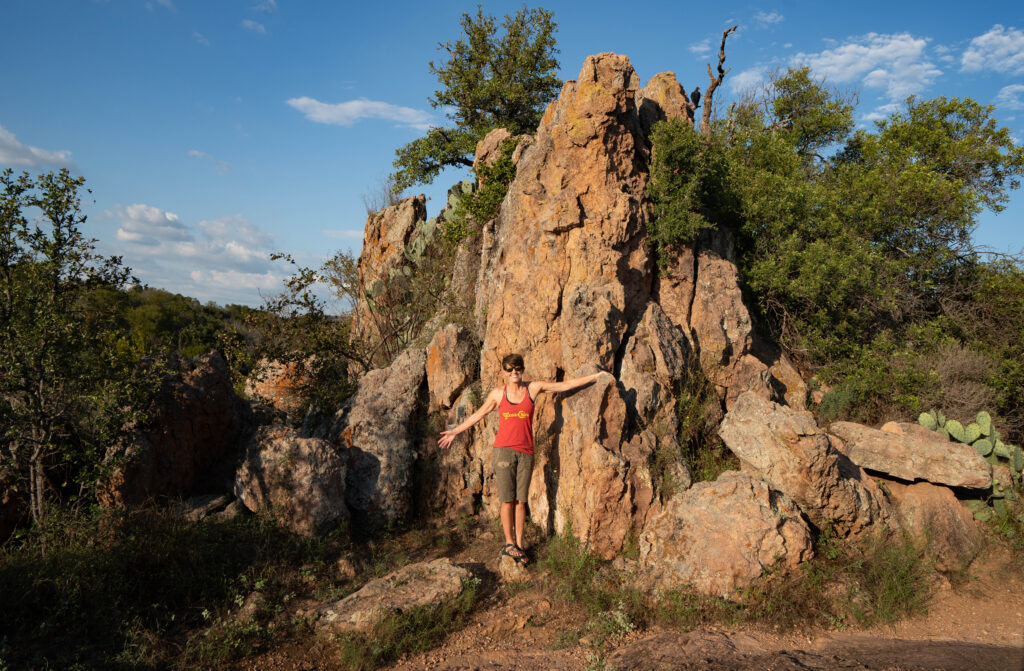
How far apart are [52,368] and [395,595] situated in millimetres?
4686

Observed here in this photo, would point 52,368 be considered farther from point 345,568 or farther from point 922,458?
point 922,458

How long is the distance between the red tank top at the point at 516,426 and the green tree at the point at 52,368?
4399mm

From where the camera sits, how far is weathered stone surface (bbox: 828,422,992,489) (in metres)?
7.13

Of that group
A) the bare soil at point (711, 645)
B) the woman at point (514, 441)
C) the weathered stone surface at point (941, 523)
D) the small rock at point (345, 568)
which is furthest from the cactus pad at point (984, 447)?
the small rock at point (345, 568)

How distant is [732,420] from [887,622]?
258cm

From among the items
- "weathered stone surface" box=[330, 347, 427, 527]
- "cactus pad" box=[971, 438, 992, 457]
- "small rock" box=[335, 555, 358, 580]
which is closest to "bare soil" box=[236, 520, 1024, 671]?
"small rock" box=[335, 555, 358, 580]

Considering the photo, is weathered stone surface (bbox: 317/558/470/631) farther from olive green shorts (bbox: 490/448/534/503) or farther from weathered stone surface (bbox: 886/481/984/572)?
weathered stone surface (bbox: 886/481/984/572)

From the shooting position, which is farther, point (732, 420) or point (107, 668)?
point (732, 420)

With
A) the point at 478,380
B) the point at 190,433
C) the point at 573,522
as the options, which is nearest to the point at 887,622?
the point at 573,522

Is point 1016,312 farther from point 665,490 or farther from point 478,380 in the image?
point 478,380

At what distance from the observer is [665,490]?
7.03 meters

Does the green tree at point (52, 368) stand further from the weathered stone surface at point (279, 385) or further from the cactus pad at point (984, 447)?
the cactus pad at point (984, 447)

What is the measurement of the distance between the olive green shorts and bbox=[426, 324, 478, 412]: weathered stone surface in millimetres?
2057

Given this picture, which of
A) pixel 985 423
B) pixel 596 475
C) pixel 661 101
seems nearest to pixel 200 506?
pixel 596 475
